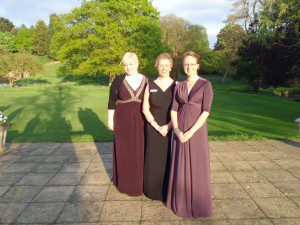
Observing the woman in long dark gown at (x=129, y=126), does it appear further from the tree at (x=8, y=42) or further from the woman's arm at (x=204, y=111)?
the tree at (x=8, y=42)

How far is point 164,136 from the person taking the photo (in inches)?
163

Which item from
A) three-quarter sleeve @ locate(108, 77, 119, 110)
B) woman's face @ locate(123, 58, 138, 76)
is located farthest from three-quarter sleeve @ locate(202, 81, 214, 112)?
three-quarter sleeve @ locate(108, 77, 119, 110)

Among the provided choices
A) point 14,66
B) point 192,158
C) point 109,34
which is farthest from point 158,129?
point 14,66

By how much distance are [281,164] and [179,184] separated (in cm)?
326

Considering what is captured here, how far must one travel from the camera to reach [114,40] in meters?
33.5

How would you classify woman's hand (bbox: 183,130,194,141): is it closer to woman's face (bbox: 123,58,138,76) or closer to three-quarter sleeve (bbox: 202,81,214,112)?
three-quarter sleeve (bbox: 202,81,214,112)

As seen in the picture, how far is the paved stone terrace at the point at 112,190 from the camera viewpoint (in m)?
3.78

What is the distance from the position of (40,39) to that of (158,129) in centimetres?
7803

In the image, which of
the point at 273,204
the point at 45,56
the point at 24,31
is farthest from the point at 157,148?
the point at 24,31

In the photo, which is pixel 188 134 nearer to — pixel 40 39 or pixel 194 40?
pixel 194 40

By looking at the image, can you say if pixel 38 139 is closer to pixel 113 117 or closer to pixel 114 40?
pixel 113 117

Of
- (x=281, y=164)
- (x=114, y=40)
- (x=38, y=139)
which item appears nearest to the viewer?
(x=281, y=164)

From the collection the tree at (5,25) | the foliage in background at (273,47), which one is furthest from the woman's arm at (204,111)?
the tree at (5,25)

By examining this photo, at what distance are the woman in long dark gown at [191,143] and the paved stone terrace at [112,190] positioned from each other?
26cm
